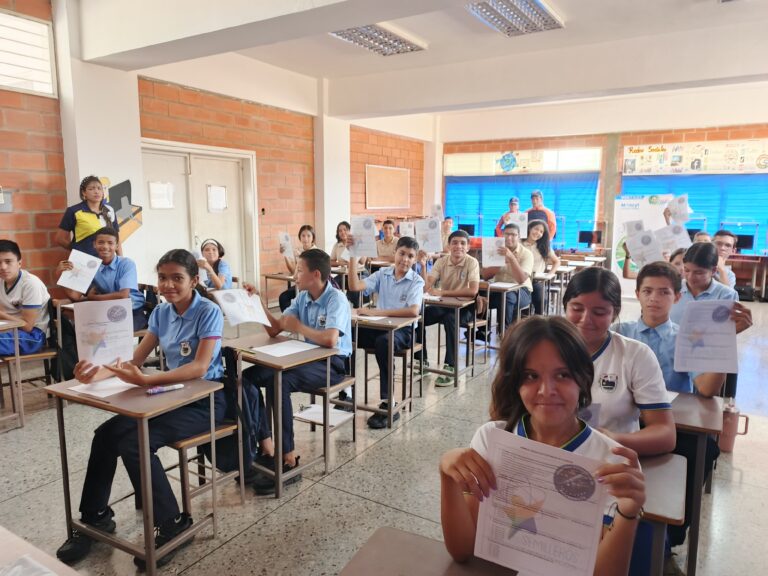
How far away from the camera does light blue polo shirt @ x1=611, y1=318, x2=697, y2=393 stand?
213cm

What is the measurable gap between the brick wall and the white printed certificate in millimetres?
4897

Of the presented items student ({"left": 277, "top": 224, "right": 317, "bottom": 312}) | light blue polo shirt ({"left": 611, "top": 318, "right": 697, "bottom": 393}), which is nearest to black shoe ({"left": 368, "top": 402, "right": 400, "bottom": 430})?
light blue polo shirt ({"left": 611, "top": 318, "right": 697, "bottom": 393})

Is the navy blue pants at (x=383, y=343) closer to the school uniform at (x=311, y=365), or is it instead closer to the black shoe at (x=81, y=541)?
the school uniform at (x=311, y=365)

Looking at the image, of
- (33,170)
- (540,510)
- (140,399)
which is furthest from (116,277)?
(540,510)

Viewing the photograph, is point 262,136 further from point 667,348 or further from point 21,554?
point 21,554

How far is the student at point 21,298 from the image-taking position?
348 cm

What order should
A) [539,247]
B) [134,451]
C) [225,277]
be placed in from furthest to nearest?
[539,247] < [225,277] < [134,451]

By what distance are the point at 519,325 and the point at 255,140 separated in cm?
623

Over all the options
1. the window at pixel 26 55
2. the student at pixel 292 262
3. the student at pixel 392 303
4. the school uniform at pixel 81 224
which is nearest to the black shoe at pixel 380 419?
the student at pixel 392 303

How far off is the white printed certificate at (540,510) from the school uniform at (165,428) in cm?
149

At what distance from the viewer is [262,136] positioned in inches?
269

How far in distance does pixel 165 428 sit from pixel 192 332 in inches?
18.0

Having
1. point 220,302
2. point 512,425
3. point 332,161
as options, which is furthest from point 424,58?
point 512,425

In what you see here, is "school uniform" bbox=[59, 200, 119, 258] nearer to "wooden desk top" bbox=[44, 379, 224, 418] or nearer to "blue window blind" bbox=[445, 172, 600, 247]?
"wooden desk top" bbox=[44, 379, 224, 418]
